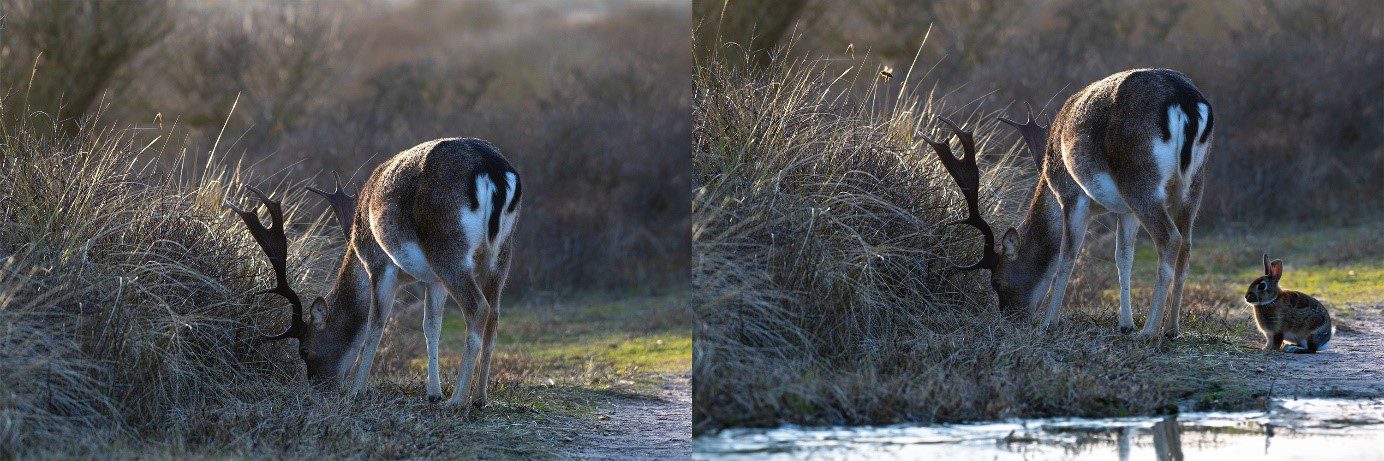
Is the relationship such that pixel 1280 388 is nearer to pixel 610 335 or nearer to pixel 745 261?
pixel 745 261

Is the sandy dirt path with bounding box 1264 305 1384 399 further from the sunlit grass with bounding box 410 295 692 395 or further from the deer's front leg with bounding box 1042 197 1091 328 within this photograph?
the sunlit grass with bounding box 410 295 692 395

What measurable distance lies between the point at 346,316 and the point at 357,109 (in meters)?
11.9

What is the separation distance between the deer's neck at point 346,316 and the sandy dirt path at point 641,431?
4.82 ft

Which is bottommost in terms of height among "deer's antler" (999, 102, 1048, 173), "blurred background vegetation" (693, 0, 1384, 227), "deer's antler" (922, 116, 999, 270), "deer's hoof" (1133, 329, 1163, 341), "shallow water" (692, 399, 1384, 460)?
"shallow water" (692, 399, 1384, 460)

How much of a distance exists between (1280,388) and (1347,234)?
25.4 ft

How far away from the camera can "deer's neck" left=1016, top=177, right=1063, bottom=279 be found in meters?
8.11

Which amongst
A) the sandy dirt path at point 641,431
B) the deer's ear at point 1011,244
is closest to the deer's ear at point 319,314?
the sandy dirt path at point 641,431

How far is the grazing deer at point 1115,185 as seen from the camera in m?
7.56

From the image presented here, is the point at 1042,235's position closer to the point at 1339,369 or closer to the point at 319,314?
the point at 1339,369

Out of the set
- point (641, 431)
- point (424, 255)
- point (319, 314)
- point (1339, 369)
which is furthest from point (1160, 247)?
point (319, 314)

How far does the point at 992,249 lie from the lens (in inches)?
313

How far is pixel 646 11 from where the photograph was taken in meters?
38.8

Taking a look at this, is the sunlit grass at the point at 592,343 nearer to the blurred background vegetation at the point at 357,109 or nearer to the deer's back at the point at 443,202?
the blurred background vegetation at the point at 357,109

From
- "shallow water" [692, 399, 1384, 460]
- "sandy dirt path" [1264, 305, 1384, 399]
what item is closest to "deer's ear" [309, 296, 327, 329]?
"shallow water" [692, 399, 1384, 460]
